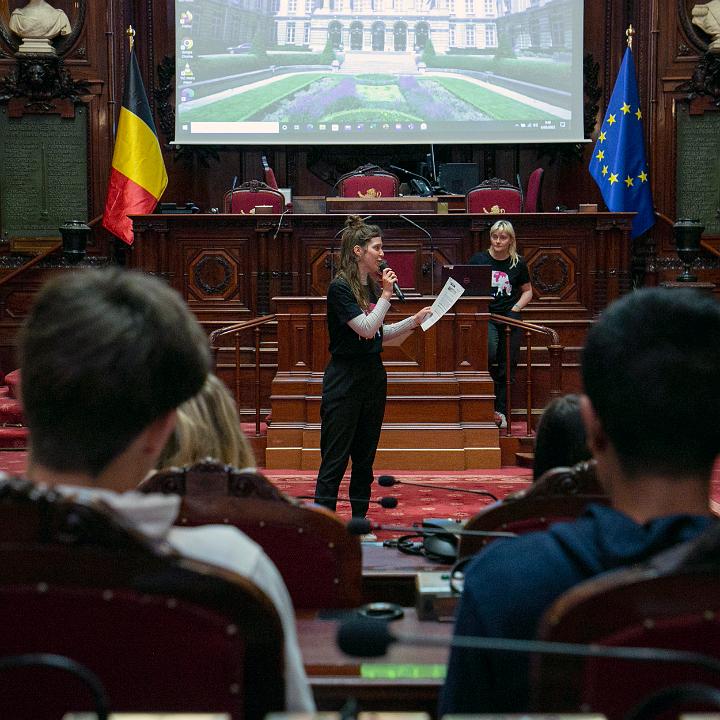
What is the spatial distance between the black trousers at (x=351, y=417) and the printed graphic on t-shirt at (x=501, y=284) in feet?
9.89

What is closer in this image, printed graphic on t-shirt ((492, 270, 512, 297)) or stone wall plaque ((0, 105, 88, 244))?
printed graphic on t-shirt ((492, 270, 512, 297))

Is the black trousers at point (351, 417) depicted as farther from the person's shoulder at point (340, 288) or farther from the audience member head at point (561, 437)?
the audience member head at point (561, 437)

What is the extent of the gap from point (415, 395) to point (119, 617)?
5.85 metres

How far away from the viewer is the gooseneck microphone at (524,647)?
3.36 ft

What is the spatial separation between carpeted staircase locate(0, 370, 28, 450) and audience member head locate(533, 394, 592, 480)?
541 cm

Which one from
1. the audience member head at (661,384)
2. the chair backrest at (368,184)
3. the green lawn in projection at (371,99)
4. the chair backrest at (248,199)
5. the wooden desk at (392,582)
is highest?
the green lawn in projection at (371,99)

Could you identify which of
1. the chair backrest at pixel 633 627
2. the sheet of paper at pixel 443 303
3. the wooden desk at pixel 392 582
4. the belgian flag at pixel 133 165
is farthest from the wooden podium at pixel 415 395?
the chair backrest at pixel 633 627

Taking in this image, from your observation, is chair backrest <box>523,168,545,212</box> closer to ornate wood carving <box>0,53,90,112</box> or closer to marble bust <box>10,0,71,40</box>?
ornate wood carving <box>0,53,90,112</box>

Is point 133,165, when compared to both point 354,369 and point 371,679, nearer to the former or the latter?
point 354,369

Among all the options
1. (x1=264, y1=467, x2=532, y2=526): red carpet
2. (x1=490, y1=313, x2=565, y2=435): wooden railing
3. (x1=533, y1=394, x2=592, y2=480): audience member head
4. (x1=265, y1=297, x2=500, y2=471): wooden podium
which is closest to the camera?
(x1=533, y1=394, x2=592, y2=480): audience member head

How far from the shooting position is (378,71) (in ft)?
37.0

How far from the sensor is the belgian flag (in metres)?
10.3

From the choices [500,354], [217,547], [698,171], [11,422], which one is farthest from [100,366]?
[698,171]

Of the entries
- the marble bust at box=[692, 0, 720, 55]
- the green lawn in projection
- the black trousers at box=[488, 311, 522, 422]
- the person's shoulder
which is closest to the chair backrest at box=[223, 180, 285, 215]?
the green lawn in projection
